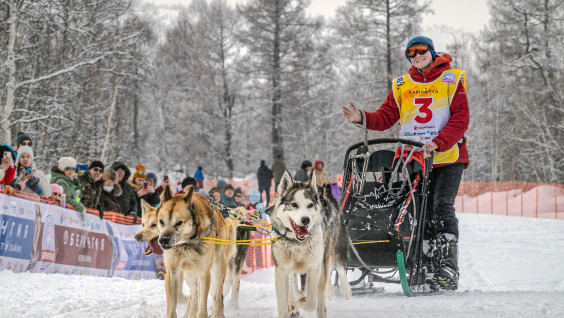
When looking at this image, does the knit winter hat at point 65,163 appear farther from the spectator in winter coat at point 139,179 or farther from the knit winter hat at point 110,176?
the spectator in winter coat at point 139,179

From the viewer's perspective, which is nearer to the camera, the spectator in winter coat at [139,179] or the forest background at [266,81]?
the spectator in winter coat at [139,179]

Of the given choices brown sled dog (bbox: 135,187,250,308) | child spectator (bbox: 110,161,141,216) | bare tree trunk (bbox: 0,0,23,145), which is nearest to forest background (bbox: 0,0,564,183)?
bare tree trunk (bbox: 0,0,23,145)

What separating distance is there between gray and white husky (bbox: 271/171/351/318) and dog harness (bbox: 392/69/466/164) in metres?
1.01

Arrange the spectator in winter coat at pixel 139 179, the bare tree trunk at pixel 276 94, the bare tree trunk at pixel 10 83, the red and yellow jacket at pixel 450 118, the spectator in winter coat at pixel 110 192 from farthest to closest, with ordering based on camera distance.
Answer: the bare tree trunk at pixel 276 94 → the bare tree trunk at pixel 10 83 → the spectator in winter coat at pixel 139 179 → the spectator in winter coat at pixel 110 192 → the red and yellow jacket at pixel 450 118

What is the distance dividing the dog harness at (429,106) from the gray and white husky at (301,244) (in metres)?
1.01

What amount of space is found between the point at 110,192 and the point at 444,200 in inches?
221

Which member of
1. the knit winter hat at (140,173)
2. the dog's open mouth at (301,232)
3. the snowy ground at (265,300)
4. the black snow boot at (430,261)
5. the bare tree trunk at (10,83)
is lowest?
the snowy ground at (265,300)

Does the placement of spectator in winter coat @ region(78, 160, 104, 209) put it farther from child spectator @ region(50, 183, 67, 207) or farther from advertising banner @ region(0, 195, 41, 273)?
advertising banner @ region(0, 195, 41, 273)

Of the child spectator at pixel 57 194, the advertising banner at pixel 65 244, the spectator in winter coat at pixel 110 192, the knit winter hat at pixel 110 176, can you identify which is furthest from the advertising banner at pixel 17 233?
the knit winter hat at pixel 110 176

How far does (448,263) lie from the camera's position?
159 inches

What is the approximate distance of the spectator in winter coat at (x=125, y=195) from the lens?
27.6ft

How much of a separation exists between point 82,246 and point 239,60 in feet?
62.6

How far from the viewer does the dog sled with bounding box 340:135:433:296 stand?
13.1 feet

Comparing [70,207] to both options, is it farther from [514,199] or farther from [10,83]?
[514,199]
